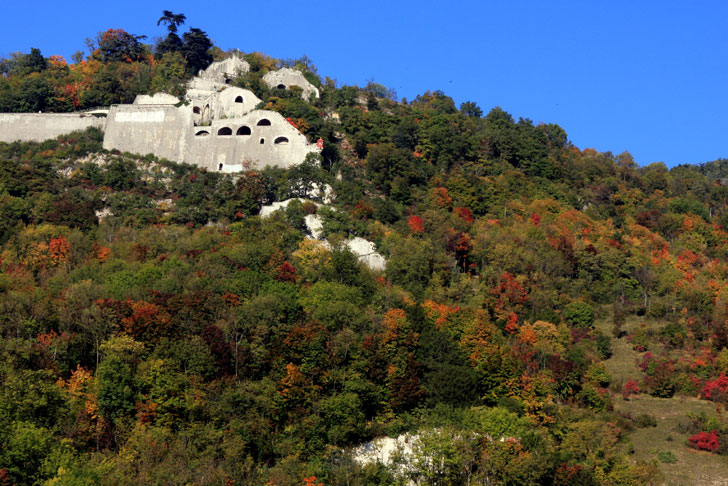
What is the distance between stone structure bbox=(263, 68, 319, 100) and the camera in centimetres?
8225

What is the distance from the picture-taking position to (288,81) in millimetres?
82625

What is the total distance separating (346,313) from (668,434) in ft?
56.4

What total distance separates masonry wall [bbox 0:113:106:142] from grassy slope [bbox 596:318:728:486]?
139 feet

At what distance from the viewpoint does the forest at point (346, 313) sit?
4175cm

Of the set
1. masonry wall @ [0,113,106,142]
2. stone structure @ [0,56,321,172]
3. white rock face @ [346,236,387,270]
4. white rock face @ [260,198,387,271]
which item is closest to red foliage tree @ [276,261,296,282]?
white rock face @ [260,198,387,271]

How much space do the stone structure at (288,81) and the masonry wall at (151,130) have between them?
1169 centimetres

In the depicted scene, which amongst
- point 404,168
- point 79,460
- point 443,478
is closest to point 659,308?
point 404,168

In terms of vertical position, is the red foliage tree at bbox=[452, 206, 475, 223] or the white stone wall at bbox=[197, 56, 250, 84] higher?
the white stone wall at bbox=[197, 56, 250, 84]

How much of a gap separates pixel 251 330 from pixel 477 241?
70.3 feet

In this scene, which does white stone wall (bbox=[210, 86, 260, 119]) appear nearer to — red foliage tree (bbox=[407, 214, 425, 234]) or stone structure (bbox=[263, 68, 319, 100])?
stone structure (bbox=[263, 68, 319, 100])

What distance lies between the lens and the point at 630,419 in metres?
50.2

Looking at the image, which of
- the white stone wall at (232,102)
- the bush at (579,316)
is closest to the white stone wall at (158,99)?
the white stone wall at (232,102)

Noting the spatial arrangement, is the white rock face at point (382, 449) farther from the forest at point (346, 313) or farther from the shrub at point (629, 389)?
the shrub at point (629, 389)

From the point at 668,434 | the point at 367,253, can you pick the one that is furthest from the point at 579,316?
the point at 367,253
